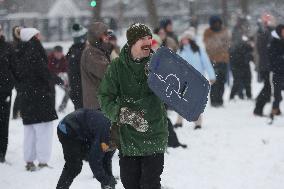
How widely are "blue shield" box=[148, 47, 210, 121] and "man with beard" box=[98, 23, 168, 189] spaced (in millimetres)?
200

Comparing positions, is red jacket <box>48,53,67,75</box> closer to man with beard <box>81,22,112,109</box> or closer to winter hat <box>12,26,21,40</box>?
winter hat <box>12,26,21,40</box>

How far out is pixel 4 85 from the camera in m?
9.23

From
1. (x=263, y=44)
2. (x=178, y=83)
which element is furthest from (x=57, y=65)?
(x=178, y=83)

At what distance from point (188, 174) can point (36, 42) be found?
8.56 ft

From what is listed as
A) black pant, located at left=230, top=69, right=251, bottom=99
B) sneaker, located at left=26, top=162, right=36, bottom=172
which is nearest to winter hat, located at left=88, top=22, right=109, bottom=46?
sneaker, located at left=26, top=162, right=36, bottom=172

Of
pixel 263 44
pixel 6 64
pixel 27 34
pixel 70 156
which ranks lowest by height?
pixel 263 44

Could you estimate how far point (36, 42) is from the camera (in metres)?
8.70

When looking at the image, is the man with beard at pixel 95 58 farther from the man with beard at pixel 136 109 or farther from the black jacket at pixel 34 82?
the man with beard at pixel 136 109

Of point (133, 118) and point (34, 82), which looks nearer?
point (133, 118)

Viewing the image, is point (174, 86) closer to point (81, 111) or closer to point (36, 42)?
point (81, 111)

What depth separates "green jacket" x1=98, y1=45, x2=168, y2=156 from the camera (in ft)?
17.1

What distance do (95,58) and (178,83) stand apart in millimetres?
2631

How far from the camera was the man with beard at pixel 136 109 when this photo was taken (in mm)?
5164

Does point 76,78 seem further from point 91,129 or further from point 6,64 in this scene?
point 91,129
